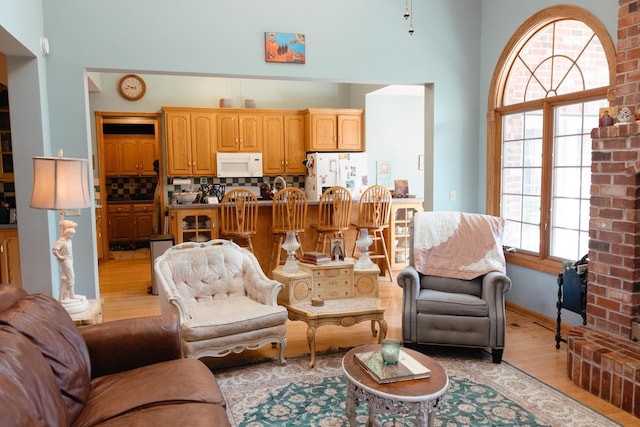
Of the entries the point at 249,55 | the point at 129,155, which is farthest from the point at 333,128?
the point at 129,155

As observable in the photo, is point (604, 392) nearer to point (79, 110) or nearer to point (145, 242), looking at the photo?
point (79, 110)

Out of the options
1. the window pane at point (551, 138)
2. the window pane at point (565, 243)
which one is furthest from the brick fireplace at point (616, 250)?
the window pane at point (565, 243)

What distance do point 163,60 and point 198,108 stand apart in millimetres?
3554

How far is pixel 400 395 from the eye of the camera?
2131 mm

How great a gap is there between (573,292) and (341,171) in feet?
14.7

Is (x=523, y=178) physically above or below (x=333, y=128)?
below

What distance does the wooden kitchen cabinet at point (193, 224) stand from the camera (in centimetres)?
561

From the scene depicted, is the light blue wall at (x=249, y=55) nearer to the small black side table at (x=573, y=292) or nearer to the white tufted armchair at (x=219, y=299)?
the white tufted armchair at (x=219, y=299)

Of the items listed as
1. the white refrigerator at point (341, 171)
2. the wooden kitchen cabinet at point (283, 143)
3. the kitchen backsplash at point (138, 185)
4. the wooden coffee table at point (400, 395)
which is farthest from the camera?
the kitchen backsplash at point (138, 185)

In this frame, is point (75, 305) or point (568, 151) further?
point (568, 151)

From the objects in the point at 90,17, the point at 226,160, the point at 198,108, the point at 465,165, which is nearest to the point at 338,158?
the point at 226,160

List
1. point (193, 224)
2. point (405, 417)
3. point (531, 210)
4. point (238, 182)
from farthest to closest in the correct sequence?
point (238, 182)
point (193, 224)
point (531, 210)
point (405, 417)

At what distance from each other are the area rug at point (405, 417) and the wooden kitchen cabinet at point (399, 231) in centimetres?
292

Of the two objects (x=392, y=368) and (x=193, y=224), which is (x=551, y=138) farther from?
(x=193, y=224)
